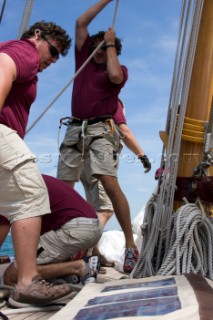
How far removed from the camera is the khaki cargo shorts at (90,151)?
10.4ft

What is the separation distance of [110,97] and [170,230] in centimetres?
113

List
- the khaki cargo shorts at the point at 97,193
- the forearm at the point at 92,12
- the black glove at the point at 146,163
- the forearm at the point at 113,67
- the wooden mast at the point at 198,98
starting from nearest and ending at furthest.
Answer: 1. the wooden mast at the point at 198,98
2. the forearm at the point at 113,67
3. the forearm at the point at 92,12
4. the khaki cargo shorts at the point at 97,193
5. the black glove at the point at 146,163

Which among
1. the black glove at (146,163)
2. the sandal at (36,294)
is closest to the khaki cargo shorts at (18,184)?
the sandal at (36,294)

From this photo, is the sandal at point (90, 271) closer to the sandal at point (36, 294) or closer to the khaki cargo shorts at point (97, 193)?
the sandal at point (36, 294)

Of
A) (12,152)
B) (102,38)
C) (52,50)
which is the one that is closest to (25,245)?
(12,152)

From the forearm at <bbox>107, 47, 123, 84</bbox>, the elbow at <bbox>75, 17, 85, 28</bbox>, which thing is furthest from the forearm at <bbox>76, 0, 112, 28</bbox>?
the forearm at <bbox>107, 47, 123, 84</bbox>

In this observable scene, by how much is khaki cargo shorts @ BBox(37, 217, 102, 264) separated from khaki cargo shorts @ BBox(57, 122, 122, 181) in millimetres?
758

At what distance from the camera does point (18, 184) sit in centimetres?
206

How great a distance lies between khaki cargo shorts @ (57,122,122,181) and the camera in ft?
10.4

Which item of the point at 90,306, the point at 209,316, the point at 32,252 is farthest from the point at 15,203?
the point at 209,316

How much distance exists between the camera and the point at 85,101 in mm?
3268

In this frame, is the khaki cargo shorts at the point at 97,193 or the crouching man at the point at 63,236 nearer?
the crouching man at the point at 63,236

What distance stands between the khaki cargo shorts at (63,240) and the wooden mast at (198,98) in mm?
722

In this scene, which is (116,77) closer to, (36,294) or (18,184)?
(18,184)
